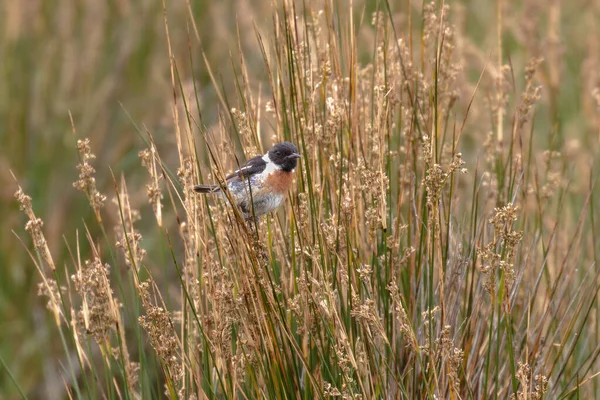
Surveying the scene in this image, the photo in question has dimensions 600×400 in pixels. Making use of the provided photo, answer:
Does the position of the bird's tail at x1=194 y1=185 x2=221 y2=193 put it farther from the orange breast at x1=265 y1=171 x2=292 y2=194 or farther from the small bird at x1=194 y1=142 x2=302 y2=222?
the orange breast at x1=265 y1=171 x2=292 y2=194

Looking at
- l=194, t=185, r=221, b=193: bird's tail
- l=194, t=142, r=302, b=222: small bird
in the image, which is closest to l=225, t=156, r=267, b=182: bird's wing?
l=194, t=142, r=302, b=222: small bird

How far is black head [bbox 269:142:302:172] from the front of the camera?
3.07 metres

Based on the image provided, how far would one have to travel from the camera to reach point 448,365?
7.90 ft

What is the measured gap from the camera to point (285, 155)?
10.4 ft

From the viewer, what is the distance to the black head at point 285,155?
3072 mm

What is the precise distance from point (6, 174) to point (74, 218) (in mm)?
472

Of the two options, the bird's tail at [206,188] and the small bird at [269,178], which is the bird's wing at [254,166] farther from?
the bird's tail at [206,188]

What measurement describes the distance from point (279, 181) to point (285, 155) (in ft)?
0.52

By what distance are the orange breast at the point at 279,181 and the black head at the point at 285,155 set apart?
0.09 feet

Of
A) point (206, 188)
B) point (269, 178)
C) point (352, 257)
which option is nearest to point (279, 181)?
point (269, 178)

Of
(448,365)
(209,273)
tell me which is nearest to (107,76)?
(209,273)

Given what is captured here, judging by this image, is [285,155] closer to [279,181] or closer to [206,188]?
[279,181]

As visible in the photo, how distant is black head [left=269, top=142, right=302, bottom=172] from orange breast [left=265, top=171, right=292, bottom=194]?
3 cm

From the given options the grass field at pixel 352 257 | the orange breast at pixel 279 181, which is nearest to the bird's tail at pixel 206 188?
the grass field at pixel 352 257
